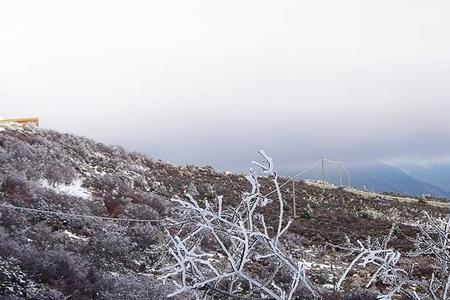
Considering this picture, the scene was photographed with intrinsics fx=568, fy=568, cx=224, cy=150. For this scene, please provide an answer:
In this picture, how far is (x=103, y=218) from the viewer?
1378 cm

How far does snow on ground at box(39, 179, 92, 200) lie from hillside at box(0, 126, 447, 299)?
0.04 meters

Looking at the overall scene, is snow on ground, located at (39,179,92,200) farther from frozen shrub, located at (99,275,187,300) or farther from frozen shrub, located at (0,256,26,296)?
frozen shrub, located at (0,256,26,296)

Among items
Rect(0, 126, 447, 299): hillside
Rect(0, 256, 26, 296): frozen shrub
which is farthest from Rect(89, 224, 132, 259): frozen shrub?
Rect(0, 256, 26, 296): frozen shrub

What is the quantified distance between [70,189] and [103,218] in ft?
10.7

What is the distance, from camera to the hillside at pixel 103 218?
32.9 ft

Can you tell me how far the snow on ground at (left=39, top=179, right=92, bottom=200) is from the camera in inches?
630

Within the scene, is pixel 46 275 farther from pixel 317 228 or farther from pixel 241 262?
pixel 317 228

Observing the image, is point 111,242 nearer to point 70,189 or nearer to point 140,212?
point 140,212

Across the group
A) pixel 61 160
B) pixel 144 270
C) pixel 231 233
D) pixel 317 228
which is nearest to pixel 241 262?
pixel 231 233

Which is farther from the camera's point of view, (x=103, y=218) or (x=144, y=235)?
(x=144, y=235)

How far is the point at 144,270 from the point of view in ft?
40.4

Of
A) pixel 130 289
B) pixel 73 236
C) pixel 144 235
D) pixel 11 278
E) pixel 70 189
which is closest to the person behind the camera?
pixel 11 278

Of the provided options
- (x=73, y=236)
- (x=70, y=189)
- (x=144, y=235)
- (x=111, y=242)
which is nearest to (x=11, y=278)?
(x=73, y=236)

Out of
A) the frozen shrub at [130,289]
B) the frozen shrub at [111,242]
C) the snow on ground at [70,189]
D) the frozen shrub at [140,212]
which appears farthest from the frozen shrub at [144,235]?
the frozen shrub at [130,289]
